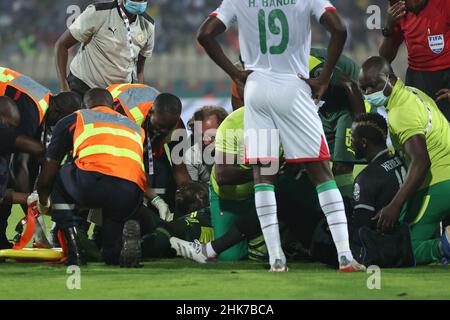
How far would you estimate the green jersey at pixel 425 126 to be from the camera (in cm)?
577

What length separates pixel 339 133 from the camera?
694 cm

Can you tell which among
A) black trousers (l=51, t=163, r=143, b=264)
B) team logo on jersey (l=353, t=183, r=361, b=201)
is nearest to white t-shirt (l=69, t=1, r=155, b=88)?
black trousers (l=51, t=163, r=143, b=264)

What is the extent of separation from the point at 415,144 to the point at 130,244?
1797mm

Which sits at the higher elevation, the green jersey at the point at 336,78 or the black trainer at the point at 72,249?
the green jersey at the point at 336,78

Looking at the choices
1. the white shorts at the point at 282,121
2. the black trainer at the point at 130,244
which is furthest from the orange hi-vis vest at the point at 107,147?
the white shorts at the point at 282,121

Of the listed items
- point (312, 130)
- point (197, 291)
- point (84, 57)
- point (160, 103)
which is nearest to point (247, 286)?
point (197, 291)

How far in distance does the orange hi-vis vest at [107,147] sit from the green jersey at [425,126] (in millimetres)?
1604

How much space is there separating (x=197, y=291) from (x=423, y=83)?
9.18 feet

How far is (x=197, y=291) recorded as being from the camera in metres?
4.87

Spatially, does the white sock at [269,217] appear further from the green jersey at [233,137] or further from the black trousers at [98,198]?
the black trousers at [98,198]

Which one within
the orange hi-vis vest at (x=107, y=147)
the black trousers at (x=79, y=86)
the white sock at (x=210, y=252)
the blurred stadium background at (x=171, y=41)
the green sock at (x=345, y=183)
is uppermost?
the blurred stadium background at (x=171, y=41)

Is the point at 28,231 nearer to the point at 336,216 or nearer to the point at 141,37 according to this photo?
the point at 336,216

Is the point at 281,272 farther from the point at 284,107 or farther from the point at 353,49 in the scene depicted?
the point at 353,49

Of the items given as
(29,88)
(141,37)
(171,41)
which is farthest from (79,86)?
(171,41)
